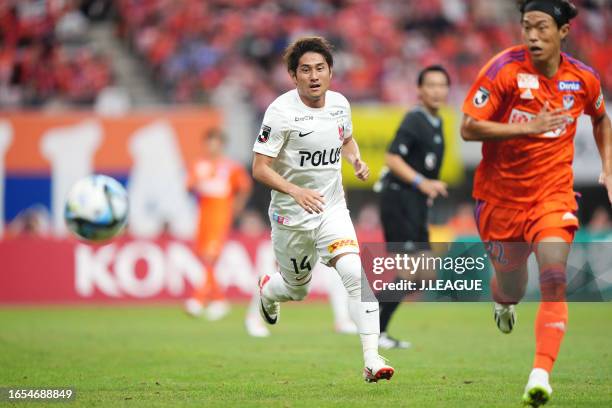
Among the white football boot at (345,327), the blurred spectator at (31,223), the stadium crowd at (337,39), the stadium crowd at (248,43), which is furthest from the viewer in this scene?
the stadium crowd at (337,39)

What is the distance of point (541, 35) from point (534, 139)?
2.67 feet

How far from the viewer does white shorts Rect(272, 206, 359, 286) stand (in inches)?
325

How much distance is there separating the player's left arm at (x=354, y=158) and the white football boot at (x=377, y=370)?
5.45 ft

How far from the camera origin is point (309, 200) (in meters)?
7.70

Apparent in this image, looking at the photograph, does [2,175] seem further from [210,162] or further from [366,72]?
[366,72]

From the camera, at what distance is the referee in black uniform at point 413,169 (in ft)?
37.2

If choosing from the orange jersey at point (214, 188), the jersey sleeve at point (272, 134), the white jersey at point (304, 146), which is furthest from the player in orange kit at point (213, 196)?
the jersey sleeve at point (272, 134)

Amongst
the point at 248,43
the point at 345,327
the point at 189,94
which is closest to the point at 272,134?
the point at 345,327

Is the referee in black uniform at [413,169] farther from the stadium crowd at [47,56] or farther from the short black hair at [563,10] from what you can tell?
the stadium crowd at [47,56]

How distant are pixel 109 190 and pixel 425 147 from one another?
368 centimetres

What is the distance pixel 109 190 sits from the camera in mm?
10984

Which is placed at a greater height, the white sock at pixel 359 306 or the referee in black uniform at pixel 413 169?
the referee in black uniform at pixel 413 169

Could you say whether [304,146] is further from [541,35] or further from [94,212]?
[94,212]

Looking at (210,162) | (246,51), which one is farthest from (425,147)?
(246,51)
